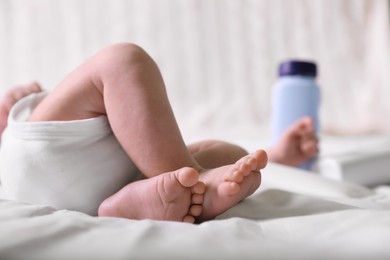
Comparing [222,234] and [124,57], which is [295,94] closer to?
[124,57]

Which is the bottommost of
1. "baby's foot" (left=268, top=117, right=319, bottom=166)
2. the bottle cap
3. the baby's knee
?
"baby's foot" (left=268, top=117, right=319, bottom=166)

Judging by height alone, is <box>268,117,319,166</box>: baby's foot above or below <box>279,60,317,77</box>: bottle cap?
below

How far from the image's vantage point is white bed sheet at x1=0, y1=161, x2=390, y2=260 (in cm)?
33

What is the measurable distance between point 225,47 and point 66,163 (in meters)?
1.31

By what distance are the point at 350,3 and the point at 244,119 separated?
1.90 feet

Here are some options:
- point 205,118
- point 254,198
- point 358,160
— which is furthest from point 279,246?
point 205,118

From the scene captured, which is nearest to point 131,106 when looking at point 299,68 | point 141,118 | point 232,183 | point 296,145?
point 141,118

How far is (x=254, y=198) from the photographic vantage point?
25.4 inches

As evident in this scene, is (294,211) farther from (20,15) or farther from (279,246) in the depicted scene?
(20,15)

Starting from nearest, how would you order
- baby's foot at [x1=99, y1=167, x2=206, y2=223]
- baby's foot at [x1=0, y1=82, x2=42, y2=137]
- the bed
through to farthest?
the bed → baby's foot at [x1=99, y1=167, x2=206, y2=223] → baby's foot at [x1=0, y1=82, x2=42, y2=137]

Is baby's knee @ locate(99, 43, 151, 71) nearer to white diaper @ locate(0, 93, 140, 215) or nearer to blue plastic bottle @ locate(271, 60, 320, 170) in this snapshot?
Answer: white diaper @ locate(0, 93, 140, 215)

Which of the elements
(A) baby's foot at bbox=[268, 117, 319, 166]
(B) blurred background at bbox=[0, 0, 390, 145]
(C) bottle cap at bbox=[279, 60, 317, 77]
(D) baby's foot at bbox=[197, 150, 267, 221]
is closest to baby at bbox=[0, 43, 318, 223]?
(D) baby's foot at bbox=[197, 150, 267, 221]

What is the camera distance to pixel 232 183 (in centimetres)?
50

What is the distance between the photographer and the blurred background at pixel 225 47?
174 centimetres
